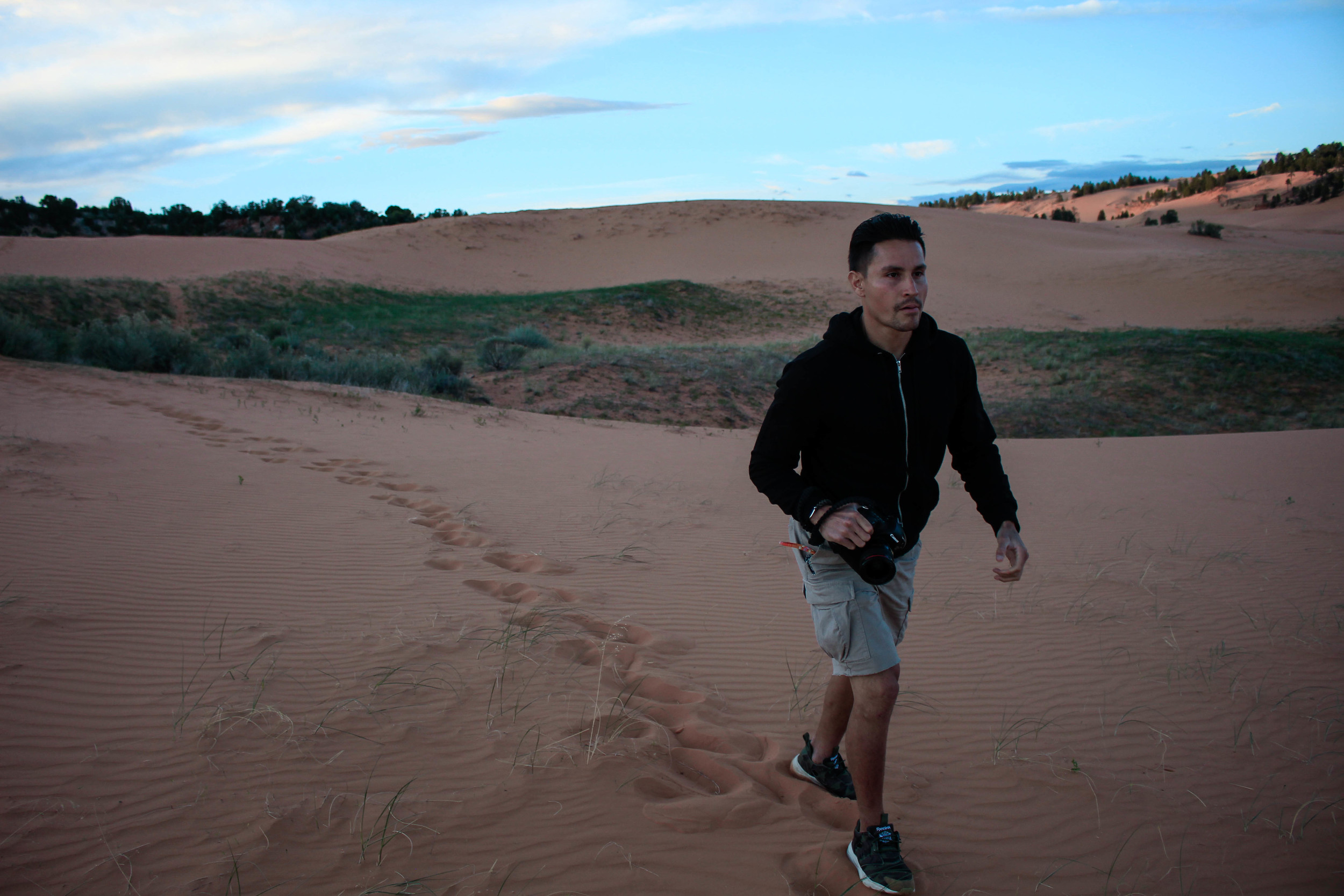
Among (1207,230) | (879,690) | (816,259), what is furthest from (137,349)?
(1207,230)

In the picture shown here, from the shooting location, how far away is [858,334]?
96.5 inches

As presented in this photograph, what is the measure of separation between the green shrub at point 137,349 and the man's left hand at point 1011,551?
48.5 feet

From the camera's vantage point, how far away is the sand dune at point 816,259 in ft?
102

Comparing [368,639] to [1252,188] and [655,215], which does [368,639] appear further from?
[1252,188]

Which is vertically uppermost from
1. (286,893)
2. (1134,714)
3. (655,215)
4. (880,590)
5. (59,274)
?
(655,215)

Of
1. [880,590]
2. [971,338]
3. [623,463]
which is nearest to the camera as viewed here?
[880,590]

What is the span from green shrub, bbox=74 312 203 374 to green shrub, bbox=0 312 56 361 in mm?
596

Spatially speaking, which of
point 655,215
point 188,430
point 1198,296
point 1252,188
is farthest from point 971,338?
point 1252,188

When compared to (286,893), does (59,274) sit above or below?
above

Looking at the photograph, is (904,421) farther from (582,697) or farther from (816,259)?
(816,259)

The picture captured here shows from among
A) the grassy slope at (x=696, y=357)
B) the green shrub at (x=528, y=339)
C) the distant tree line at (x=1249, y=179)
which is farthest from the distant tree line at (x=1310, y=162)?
the green shrub at (x=528, y=339)

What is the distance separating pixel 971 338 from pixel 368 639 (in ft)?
73.2

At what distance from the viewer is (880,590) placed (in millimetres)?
2541

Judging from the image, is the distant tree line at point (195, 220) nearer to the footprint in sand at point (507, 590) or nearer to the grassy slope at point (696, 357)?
the grassy slope at point (696, 357)
